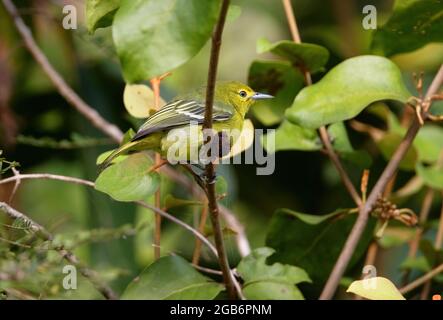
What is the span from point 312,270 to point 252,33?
2447mm

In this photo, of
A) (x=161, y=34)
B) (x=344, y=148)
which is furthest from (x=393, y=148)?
(x=161, y=34)

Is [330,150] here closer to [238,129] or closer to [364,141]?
[238,129]

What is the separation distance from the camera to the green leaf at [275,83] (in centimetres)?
214

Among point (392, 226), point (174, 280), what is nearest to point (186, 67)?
point (392, 226)

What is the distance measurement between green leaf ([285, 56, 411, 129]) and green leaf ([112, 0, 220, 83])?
72 centimetres

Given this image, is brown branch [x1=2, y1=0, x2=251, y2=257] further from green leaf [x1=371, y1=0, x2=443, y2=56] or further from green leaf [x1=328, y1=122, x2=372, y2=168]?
green leaf [x1=371, y1=0, x2=443, y2=56]

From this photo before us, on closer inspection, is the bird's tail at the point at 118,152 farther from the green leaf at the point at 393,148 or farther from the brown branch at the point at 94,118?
the green leaf at the point at 393,148

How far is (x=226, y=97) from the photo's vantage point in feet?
7.35

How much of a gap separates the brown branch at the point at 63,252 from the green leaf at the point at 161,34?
16.3 inches

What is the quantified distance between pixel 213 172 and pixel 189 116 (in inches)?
17.7
